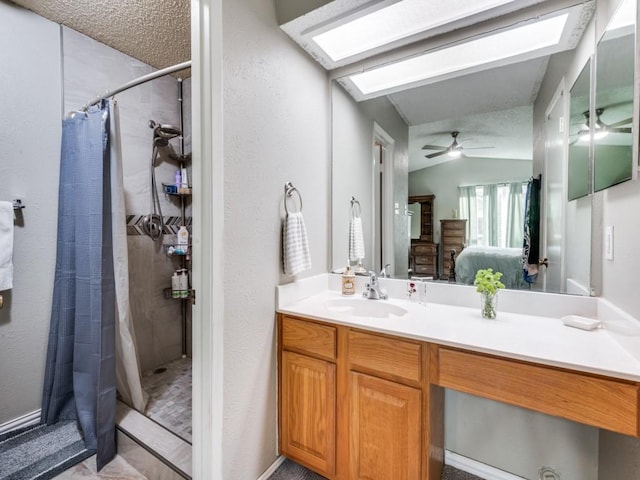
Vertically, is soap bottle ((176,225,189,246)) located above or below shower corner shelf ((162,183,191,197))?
below

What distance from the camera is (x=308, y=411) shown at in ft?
4.52

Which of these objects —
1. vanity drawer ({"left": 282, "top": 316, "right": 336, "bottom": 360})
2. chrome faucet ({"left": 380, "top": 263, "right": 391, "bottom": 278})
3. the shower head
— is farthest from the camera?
the shower head

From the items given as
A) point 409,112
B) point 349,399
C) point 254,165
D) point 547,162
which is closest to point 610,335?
point 547,162

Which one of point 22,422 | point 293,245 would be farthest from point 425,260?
point 22,422

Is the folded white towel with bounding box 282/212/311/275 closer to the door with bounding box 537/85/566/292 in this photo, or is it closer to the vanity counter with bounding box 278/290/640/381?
the vanity counter with bounding box 278/290/640/381

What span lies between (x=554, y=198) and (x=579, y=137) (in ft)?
0.93

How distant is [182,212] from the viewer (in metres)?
2.49

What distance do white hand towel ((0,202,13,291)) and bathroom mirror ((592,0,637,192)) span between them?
8.93ft

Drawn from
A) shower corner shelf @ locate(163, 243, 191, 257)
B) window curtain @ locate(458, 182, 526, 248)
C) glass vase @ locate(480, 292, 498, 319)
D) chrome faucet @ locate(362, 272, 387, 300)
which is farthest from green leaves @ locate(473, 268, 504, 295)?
shower corner shelf @ locate(163, 243, 191, 257)

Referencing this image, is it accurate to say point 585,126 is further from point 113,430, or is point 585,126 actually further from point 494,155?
point 113,430

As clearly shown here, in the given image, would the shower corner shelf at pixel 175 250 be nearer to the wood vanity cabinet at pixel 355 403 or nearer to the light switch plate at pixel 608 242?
Answer: the wood vanity cabinet at pixel 355 403

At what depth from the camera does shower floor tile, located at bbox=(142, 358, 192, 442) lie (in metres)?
1.64

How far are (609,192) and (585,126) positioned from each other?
1.06ft

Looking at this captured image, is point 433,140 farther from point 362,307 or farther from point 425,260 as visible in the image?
point 362,307
